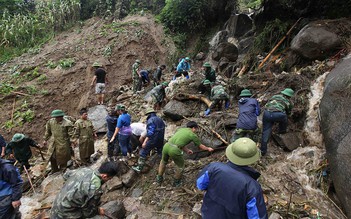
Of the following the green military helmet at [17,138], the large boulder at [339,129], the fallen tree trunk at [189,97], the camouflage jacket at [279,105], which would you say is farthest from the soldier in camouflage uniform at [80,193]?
the fallen tree trunk at [189,97]

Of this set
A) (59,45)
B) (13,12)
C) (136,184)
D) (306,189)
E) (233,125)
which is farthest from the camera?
(13,12)

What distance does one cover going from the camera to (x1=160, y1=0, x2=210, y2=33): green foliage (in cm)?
1719

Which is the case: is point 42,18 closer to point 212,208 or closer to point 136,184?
point 136,184

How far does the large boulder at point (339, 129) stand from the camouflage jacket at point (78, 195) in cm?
438

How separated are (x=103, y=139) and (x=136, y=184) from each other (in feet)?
12.0

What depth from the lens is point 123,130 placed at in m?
6.63

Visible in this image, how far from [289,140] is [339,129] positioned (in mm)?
1444

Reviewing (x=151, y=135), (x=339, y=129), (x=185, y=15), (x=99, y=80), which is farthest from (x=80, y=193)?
(x=185, y=15)

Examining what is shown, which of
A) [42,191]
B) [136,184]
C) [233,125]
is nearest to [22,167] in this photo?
[42,191]

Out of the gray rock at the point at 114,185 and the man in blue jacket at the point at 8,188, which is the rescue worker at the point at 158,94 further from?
the man in blue jacket at the point at 8,188

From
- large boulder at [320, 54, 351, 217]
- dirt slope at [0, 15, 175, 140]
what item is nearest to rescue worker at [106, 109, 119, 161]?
dirt slope at [0, 15, 175, 140]

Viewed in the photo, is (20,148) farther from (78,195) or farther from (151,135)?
(78,195)

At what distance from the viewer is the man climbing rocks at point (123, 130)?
658cm

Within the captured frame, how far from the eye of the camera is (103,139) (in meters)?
9.21
